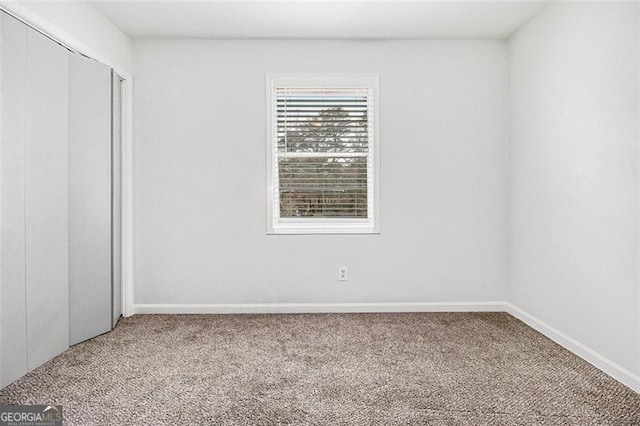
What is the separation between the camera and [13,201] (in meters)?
2.16

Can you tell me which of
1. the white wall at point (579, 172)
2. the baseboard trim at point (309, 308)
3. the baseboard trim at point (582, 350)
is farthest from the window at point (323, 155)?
the baseboard trim at point (582, 350)

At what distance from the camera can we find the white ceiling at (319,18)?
112 inches

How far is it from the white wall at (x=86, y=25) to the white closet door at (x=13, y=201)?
0.12m

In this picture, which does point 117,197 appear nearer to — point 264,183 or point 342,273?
point 264,183

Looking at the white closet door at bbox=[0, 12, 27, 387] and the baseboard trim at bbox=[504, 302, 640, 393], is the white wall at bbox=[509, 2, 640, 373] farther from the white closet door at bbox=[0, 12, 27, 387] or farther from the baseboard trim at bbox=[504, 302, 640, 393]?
the white closet door at bbox=[0, 12, 27, 387]

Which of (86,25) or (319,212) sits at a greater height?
(86,25)

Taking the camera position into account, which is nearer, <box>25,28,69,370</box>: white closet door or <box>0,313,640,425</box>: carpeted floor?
<box>0,313,640,425</box>: carpeted floor

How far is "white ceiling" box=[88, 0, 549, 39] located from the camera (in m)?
2.84

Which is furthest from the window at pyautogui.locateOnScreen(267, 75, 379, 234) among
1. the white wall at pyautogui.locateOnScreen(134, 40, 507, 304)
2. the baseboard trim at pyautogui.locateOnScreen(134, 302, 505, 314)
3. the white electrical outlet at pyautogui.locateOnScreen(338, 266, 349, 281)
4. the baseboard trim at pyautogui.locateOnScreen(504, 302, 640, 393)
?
the baseboard trim at pyautogui.locateOnScreen(504, 302, 640, 393)

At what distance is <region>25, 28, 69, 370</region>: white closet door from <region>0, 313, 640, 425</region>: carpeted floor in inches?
9.0

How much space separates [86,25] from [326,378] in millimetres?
3033

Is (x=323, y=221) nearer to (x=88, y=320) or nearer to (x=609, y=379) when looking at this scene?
(x=88, y=320)

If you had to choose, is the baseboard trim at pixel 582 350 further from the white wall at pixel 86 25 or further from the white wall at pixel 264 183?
the white wall at pixel 86 25

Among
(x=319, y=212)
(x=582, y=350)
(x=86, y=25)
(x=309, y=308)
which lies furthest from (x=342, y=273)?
(x=86, y=25)
